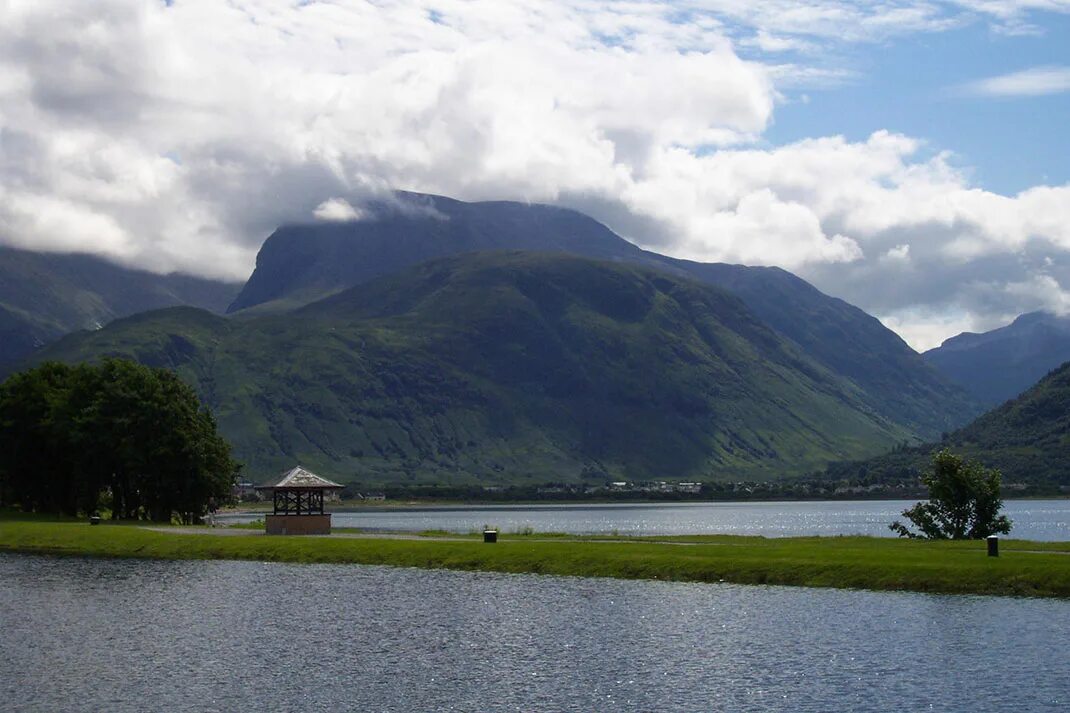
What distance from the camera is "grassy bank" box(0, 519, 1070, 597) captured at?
73.2 m

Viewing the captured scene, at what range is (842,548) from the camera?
3634 inches

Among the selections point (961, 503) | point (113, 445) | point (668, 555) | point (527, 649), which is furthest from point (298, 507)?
point (527, 649)

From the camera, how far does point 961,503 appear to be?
103188mm

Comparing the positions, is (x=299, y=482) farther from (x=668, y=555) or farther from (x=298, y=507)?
(x=668, y=555)

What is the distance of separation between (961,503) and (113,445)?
9178 centimetres

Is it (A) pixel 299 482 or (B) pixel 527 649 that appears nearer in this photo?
(B) pixel 527 649

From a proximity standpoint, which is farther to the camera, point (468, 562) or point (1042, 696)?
point (468, 562)

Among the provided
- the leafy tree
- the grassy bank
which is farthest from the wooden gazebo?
the leafy tree

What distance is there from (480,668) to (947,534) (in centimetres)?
6490

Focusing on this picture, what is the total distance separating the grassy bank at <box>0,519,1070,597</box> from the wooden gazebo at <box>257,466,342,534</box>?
772 cm

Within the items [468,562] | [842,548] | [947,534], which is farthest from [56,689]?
[947,534]

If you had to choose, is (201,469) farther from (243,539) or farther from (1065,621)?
(1065,621)

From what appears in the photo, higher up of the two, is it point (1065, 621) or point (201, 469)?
point (201, 469)

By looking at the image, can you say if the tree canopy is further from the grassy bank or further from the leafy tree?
the leafy tree
